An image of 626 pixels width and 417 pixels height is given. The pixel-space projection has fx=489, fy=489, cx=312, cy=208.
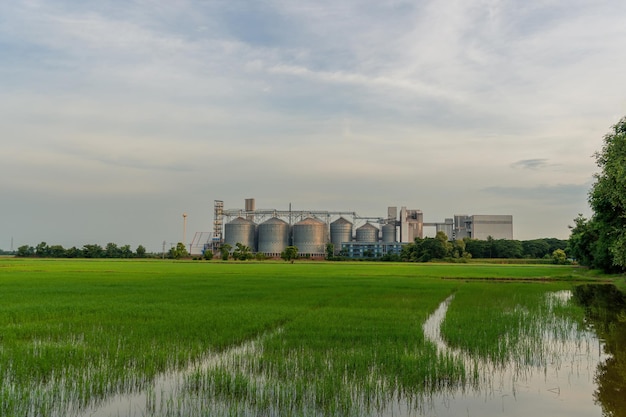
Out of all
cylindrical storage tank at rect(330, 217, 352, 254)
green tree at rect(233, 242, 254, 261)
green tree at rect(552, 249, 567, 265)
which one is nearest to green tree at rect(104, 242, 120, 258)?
green tree at rect(233, 242, 254, 261)

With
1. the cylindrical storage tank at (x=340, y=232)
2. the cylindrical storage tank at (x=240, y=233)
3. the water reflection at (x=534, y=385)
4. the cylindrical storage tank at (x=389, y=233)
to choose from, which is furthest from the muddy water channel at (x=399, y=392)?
the cylindrical storage tank at (x=389, y=233)

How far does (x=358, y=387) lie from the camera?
25.8 ft

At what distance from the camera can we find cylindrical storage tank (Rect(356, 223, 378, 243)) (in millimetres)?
129075

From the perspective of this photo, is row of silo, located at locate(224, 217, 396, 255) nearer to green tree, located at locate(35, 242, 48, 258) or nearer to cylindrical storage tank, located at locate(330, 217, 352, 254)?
cylindrical storage tank, located at locate(330, 217, 352, 254)

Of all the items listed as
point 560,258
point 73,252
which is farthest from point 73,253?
point 560,258

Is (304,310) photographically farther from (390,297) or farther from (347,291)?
(347,291)

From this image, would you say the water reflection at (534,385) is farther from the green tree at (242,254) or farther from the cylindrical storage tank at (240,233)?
the cylindrical storage tank at (240,233)

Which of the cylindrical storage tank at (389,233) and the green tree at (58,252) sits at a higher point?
the cylindrical storage tank at (389,233)

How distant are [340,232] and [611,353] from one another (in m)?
116

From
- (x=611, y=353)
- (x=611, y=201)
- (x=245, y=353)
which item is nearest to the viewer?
(x=245, y=353)

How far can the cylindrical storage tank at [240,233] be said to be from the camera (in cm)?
12075

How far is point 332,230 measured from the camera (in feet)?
424

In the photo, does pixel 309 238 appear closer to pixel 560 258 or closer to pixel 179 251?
pixel 179 251

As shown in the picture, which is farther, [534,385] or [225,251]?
[225,251]
